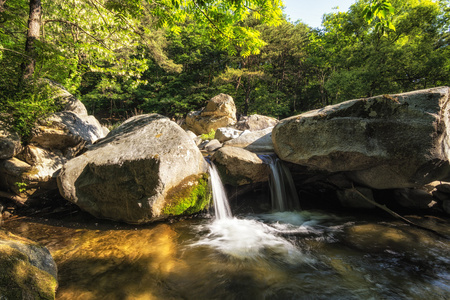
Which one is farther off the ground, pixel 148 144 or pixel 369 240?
pixel 148 144

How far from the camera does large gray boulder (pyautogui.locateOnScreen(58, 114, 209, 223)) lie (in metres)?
4.25

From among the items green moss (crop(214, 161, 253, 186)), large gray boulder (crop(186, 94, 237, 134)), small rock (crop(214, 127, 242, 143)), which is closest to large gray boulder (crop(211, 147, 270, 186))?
green moss (crop(214, 161, 253, 186))

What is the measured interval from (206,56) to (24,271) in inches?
958

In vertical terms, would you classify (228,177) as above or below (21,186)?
below

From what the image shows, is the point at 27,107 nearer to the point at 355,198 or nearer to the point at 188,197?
the point at 188,197

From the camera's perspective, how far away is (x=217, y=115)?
18.5 metres

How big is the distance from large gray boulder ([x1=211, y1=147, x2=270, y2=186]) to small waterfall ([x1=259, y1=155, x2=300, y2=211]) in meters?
0.30

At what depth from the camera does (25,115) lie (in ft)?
15.7

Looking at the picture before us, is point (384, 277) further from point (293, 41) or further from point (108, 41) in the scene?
point (293, 41)

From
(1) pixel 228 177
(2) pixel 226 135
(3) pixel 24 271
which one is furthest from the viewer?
(2) pixel 226 135

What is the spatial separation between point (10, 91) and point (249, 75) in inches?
738

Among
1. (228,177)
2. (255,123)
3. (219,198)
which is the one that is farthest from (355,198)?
(255,123)

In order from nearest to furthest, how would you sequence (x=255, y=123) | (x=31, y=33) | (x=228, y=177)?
(x=31, y=33), (x=228, y=177), (x=255, y=123)

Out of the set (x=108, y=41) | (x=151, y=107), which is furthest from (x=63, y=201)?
(x=151, y=107)
